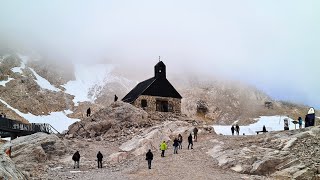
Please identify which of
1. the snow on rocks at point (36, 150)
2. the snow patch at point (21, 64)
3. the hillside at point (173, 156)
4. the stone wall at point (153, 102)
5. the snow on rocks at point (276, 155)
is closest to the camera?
the snow on rocks at point (276, 155)

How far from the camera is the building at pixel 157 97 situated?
6350 cm

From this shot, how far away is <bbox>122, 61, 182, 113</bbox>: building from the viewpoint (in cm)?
6350

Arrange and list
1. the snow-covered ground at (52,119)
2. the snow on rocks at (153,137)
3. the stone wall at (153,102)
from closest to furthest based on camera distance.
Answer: the snow on rocks at (153,137)
the stone wall at (153,102)
the snow-covered ground at (52,119)

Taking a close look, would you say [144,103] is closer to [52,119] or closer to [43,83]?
[52,119]

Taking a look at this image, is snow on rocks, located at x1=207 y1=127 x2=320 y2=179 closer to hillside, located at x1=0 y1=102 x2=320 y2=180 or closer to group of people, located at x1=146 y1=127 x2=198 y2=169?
hillside, located at x1=0 y1=102 x2=320 y2=180

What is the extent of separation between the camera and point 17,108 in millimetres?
102875

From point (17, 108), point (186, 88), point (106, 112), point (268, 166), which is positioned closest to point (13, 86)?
point (17, 108)

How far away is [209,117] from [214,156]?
82.8 meters

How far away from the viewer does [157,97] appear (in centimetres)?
6456

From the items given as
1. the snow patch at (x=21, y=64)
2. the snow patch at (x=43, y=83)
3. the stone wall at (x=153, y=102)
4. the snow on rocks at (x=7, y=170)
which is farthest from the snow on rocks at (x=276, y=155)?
the snow patch at (x=21, y=64)

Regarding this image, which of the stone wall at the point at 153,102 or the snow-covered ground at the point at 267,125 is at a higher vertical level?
the stone wall at the point at 153,102

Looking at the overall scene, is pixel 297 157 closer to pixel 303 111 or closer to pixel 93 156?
pixel 93 156

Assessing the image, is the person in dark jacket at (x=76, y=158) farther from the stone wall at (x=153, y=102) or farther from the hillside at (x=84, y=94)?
the hillside at (x=84, y=94)

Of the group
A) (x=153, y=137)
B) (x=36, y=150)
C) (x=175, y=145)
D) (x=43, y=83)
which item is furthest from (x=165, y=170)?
(x=43, y=83)
